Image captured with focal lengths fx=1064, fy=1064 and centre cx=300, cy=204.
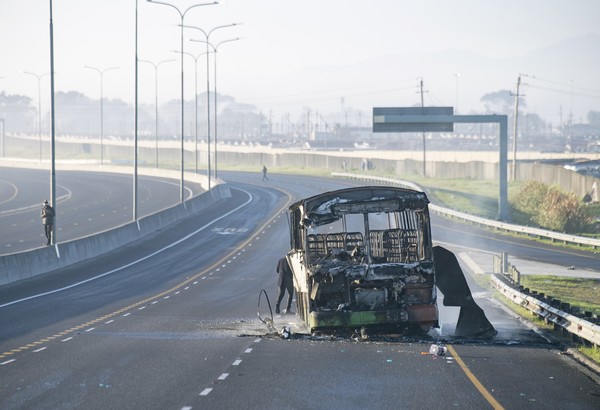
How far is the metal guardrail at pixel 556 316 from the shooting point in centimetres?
1991

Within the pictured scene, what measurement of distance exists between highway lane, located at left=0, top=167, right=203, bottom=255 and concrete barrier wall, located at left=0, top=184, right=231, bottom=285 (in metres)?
3.01

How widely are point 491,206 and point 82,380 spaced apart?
213ft

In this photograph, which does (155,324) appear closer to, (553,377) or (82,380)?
(82,380)

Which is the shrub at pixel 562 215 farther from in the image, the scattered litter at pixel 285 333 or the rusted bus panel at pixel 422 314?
the rusted bus panel at pixel 422 314

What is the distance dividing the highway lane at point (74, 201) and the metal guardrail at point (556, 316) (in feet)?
87.0

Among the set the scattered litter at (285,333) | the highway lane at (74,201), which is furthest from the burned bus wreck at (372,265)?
the highway lane at (74,201)

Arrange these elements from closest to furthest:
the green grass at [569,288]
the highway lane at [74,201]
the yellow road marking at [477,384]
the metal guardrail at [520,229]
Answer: the yellow road marking at [477,384] < the green grass at [569,288] < the metal guardrail at [520,229] < the highway lane at [74,201]

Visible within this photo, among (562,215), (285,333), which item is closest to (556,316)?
(285,333)

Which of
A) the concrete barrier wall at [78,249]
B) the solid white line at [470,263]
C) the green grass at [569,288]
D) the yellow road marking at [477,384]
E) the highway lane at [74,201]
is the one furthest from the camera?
the highway lane at [74,201]

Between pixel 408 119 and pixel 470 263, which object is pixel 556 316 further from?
pixel 408 119

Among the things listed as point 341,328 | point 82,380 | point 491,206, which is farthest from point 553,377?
point 491,206

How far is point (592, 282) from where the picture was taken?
36.6 m

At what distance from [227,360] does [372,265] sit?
3517mm

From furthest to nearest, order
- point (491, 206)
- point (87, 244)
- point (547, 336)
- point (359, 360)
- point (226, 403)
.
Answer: point (491, 206) → point (87, 244) → point (547, 336) → point (359, 360) → point (226, 403)
